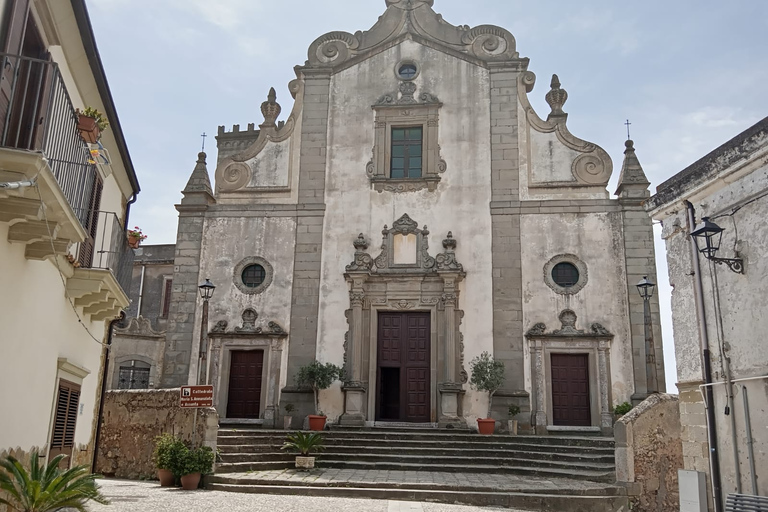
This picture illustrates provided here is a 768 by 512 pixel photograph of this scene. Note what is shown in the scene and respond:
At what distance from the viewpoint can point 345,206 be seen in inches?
824

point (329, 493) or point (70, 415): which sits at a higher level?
point (70, 415)

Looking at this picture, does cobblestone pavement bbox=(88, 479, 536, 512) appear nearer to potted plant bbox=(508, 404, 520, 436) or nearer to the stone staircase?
the stone staircase

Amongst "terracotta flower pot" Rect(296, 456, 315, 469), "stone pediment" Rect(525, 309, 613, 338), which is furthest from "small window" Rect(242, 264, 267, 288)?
"stone pediment" Rect(525, 309, 613, 338)

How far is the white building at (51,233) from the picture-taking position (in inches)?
259

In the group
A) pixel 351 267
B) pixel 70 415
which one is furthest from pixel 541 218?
pixel 70 415

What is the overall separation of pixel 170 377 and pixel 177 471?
7.27m

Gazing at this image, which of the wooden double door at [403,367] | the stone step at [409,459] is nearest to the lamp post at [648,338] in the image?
the stone step at [409,459]

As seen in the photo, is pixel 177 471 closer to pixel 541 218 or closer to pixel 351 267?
pixel 351 267

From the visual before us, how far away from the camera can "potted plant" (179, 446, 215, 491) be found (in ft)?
42.1

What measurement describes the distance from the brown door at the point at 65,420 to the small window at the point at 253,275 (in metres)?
9.81

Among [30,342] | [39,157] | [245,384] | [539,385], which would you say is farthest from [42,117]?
[539,385]

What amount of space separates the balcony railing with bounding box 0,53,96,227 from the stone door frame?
39.7 ft

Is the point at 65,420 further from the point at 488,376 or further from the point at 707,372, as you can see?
the point at 488,376

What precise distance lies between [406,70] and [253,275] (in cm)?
800
